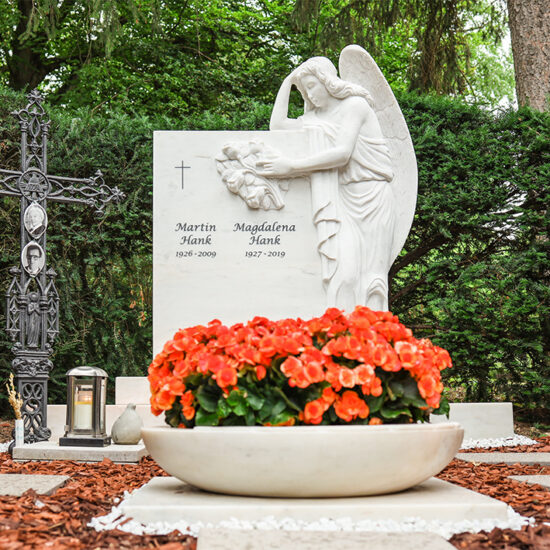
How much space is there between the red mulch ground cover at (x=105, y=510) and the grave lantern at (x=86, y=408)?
0.48m

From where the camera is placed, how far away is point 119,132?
23.0ft

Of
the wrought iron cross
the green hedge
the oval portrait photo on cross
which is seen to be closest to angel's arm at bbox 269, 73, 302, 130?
the green hedge

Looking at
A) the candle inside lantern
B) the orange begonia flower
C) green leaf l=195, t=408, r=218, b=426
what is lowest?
the candle inside lantern

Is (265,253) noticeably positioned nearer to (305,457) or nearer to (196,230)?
(196,230)

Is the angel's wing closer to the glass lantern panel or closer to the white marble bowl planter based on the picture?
the glass lantern panel

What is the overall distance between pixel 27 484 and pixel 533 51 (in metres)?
7.50

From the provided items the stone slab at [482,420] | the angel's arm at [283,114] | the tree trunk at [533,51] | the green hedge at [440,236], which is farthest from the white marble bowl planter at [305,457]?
the tree trunk at [533,51]

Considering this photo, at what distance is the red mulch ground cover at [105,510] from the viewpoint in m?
2.04

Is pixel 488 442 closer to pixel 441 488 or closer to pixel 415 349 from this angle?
pixel 441 488

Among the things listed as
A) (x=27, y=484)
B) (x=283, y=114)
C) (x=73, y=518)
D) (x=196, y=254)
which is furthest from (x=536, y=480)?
(x=283, y=114)

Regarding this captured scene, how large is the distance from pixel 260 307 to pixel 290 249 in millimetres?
507

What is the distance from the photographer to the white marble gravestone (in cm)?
526

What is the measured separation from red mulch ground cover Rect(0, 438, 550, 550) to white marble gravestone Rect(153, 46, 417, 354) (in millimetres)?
1680

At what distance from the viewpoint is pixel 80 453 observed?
424 cm
